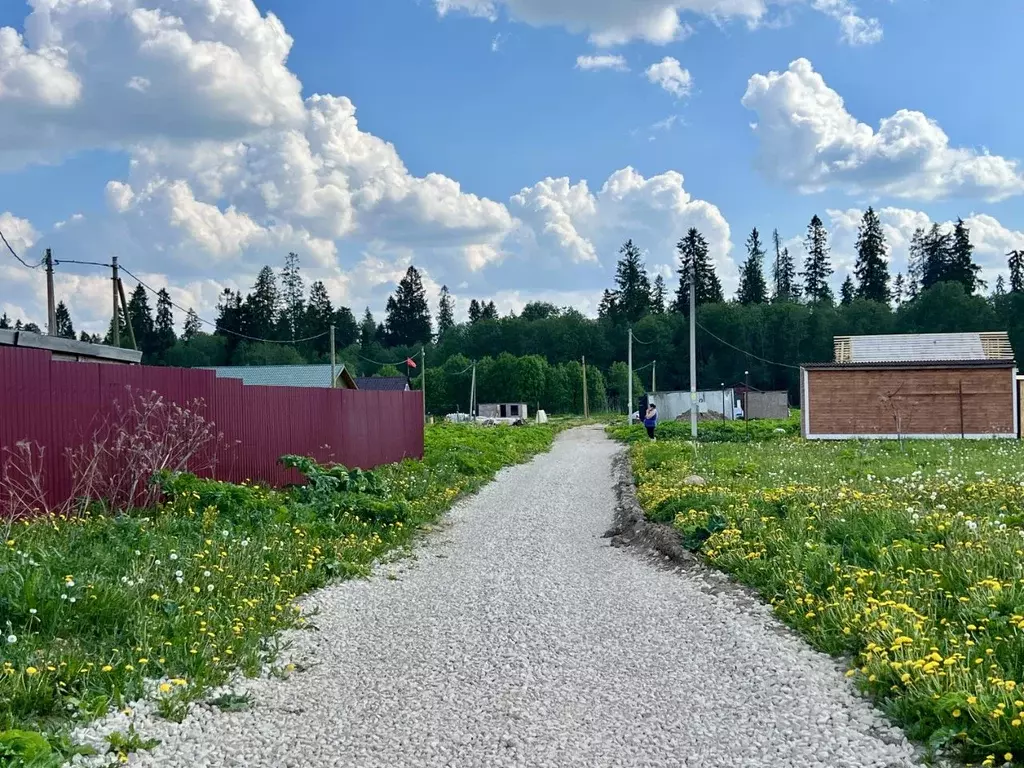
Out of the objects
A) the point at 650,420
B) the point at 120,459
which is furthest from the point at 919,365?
the point at 120,459

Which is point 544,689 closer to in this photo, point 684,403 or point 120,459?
point 120,459

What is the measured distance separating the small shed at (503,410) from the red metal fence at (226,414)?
48678 millimetres

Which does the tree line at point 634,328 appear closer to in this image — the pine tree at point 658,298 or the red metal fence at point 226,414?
the pine tree at point 658,298

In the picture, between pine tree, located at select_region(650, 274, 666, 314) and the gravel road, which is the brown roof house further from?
pine tree, located at select_region(650, 274, 666, 314)

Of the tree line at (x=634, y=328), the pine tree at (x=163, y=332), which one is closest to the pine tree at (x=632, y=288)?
the tree line at (x=634, y=328)

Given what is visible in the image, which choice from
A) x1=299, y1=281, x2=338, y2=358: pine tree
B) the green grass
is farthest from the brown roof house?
x1=299, y1=281, x2=338, y2=358: pine tree

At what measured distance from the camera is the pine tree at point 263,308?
8531cm

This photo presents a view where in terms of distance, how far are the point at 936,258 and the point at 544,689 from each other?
8853 cm

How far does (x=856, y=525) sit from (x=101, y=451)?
7.82 metres

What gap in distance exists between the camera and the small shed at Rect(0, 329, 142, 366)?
427 inches

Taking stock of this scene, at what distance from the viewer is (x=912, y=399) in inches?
1147

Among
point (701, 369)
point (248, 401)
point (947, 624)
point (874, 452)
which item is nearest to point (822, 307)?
point (701, 369)

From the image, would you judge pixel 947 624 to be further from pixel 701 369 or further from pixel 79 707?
pixel 701 369

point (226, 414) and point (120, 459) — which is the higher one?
point (226, 414)
